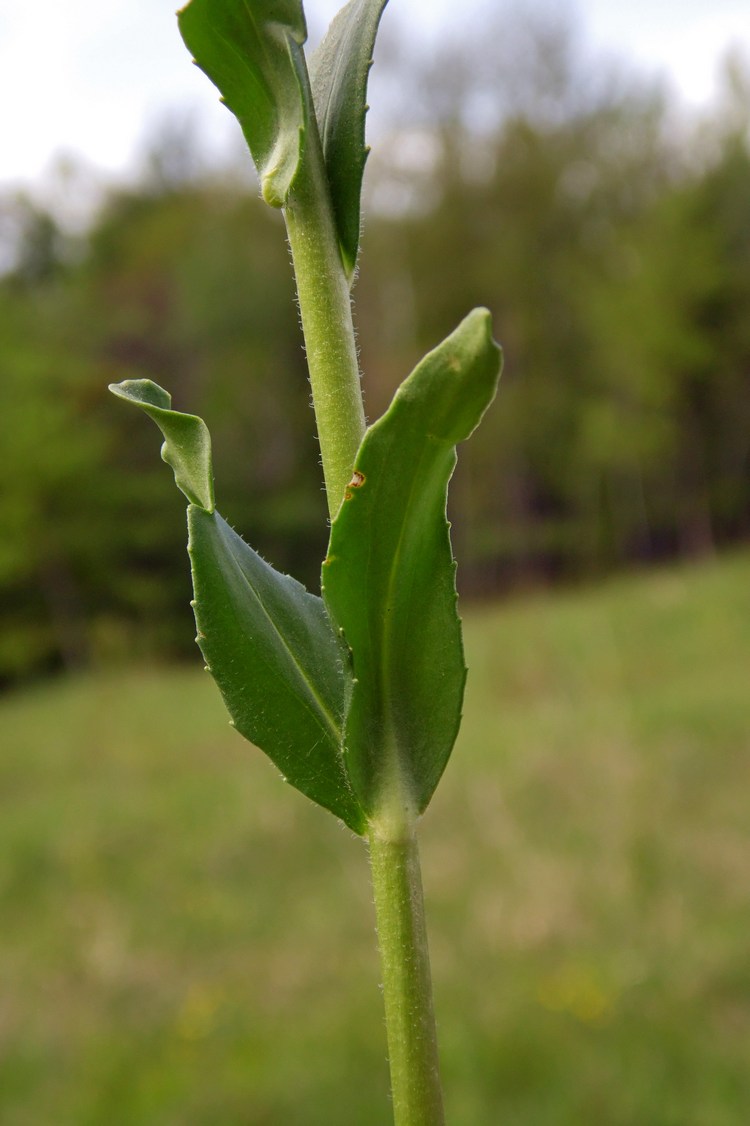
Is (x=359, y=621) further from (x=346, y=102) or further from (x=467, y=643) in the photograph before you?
(x=467, y=643)

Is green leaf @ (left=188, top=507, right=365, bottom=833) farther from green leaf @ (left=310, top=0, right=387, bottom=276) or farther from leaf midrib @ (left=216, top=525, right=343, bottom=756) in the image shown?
green leaf @ (left=310, top=0, right=387, bottom=276)

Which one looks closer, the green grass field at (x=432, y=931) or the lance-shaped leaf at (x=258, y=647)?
the lance-shaped leaf at (x=258, y=647)

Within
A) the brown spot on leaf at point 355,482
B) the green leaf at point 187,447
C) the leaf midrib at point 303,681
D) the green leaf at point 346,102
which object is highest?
the green leaf at point 346,102

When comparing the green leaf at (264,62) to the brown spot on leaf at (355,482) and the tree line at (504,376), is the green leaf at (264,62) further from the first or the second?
the tree line at (504,376)

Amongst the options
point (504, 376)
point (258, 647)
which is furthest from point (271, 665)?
point (504, 376)

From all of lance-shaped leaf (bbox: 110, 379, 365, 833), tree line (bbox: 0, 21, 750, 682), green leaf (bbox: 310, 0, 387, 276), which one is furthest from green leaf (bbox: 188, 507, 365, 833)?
tree line (bbox: 0, 21, 750, 682)

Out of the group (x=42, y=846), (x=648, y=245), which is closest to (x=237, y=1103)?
(x=42, y=846)

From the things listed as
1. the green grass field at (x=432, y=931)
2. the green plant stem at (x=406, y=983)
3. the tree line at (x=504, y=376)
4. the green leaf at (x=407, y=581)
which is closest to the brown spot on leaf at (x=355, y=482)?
the green leaf at (x=407, y=581)
